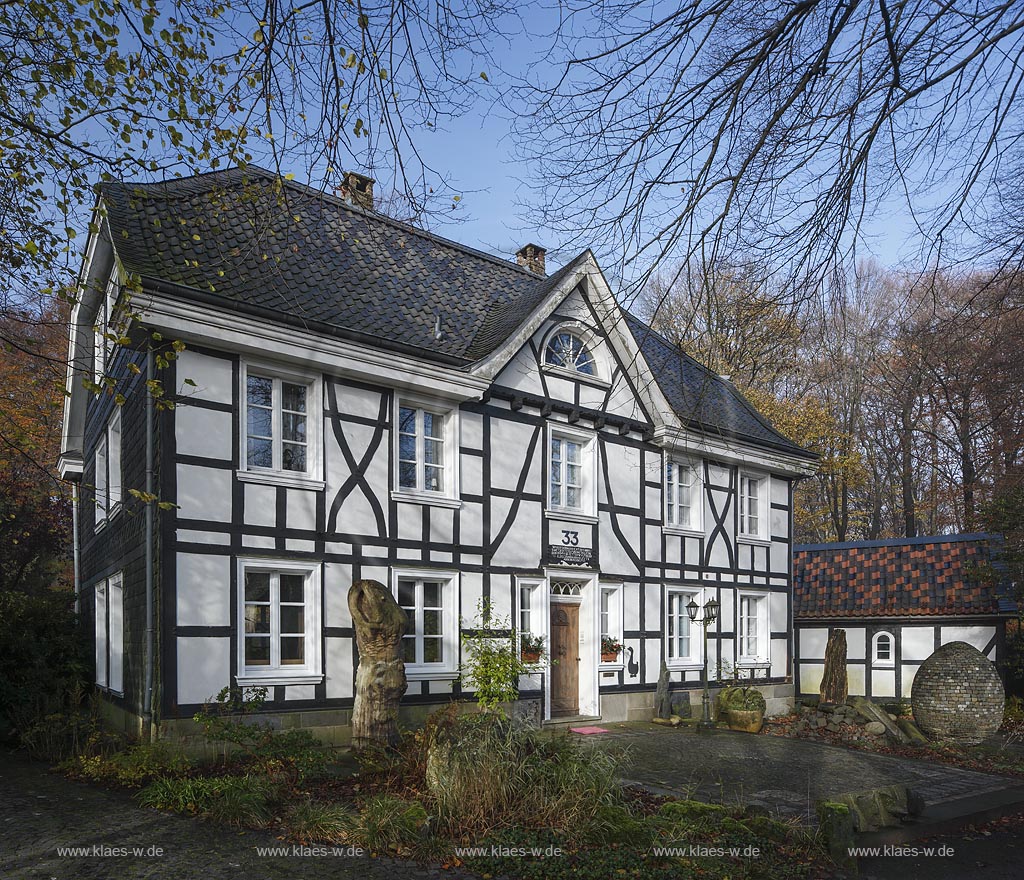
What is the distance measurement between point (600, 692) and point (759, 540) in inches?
236

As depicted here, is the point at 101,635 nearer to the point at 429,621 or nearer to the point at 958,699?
the point at 429,621

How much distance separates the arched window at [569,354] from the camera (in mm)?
16169

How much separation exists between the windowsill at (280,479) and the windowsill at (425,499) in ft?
4.08

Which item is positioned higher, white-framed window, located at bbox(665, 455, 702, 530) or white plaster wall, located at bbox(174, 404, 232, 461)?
white plaster wall, located at bbox(174, 404, 232, 461)

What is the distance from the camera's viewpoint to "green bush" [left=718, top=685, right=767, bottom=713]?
16859 mm

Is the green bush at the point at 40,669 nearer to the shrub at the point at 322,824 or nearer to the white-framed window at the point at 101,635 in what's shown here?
the white-framed window at the point at 101,635

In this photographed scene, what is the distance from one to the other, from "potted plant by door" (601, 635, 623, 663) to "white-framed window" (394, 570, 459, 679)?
361 cm

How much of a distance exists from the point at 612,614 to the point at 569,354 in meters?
4.84

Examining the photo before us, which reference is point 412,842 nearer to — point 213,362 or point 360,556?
point 360,556

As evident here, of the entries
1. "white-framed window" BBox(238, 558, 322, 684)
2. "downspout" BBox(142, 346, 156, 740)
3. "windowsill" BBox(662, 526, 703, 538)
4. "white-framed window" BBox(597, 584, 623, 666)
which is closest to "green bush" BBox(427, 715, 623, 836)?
"white-framed window" BBox(238, 558, 322, 684)

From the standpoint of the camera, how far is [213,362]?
1167 centimetres

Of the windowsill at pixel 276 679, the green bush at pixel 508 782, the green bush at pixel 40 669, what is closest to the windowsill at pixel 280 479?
the windowsill at pixel 276 679

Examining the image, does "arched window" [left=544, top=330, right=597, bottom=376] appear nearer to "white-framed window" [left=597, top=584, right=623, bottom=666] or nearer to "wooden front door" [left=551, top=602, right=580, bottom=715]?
"white-framed window" [left=597, top=584, right=623, bottom=666]

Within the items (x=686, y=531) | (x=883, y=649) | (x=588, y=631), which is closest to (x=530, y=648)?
(x=588, y=631)
